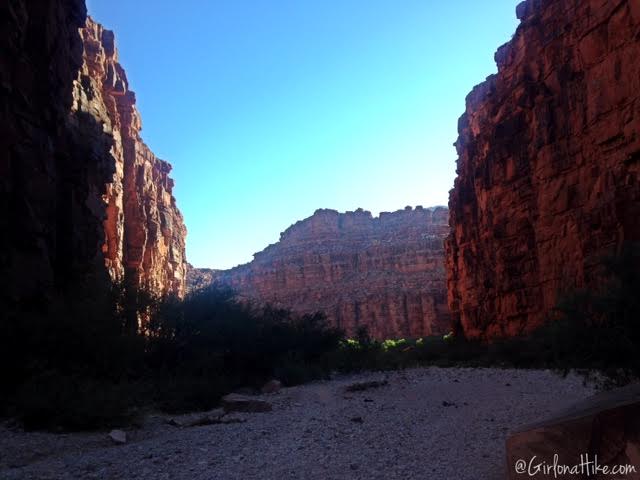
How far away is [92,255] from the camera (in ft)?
61.4

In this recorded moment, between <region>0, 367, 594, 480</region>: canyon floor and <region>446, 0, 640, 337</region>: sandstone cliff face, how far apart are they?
5.33m

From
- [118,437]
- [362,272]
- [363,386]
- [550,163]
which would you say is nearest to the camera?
[118,437]

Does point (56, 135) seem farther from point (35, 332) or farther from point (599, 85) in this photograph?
point (599, 85)

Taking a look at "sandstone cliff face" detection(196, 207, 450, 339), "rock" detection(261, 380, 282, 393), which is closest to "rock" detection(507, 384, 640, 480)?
"rock" detection(261, 380, 282, 393)

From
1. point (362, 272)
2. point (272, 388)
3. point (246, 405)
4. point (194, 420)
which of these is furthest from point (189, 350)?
point (362, 272)

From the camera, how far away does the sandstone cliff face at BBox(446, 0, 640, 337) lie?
57.5 ft

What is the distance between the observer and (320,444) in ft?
21.9

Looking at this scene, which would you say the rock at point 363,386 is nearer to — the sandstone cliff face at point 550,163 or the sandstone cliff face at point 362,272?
the sandstone cliff face at point 550,163

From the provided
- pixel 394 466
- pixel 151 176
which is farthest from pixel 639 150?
pixel 151 176

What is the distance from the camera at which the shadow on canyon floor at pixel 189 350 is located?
6660 millimetres

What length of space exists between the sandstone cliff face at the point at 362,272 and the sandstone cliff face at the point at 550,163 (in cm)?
3275

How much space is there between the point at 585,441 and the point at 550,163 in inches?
847

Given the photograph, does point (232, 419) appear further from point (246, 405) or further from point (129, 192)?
point (129, 192)

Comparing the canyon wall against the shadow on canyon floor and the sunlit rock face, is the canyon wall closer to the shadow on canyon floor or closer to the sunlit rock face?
the shadow on canyon floor
